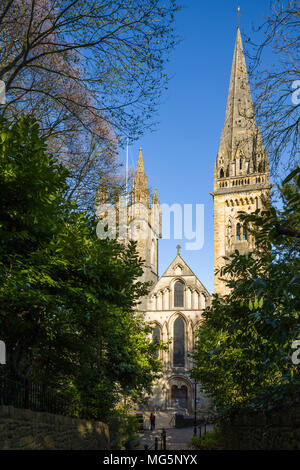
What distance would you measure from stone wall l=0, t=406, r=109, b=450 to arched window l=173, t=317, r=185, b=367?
92.2 feet

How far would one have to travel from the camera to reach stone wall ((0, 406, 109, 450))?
230 inches

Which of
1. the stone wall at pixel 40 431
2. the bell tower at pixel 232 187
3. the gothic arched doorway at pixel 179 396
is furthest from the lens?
the bell tower at pixel 232 187

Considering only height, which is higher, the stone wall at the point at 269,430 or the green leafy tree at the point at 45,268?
the green leafy tree at the point at 45,268

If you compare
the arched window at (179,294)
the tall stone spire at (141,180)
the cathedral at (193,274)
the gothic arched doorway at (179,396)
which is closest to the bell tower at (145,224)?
the tall stone spire at (141,180)

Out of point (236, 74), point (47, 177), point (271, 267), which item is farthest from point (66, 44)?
point (236, 74)

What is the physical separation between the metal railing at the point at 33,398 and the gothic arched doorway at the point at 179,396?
94.6ft

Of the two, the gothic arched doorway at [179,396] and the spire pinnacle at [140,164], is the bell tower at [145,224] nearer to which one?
the spire pinnacle at [140,164]

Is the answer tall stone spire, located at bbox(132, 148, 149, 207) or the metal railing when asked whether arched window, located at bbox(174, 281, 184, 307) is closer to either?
tall stone spire, located at bbox(132, 148, 149, 207)

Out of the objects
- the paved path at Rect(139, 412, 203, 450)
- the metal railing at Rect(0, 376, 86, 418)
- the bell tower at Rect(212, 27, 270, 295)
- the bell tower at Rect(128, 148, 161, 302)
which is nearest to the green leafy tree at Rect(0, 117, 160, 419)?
the metal railing at Rect(0, 376, 86, 418)

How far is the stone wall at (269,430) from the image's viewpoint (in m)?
6.62

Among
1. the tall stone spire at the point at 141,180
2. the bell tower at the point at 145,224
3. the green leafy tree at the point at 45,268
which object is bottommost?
the green leafy tree at the point at 45,268

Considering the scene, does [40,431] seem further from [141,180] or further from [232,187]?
[141,180]
